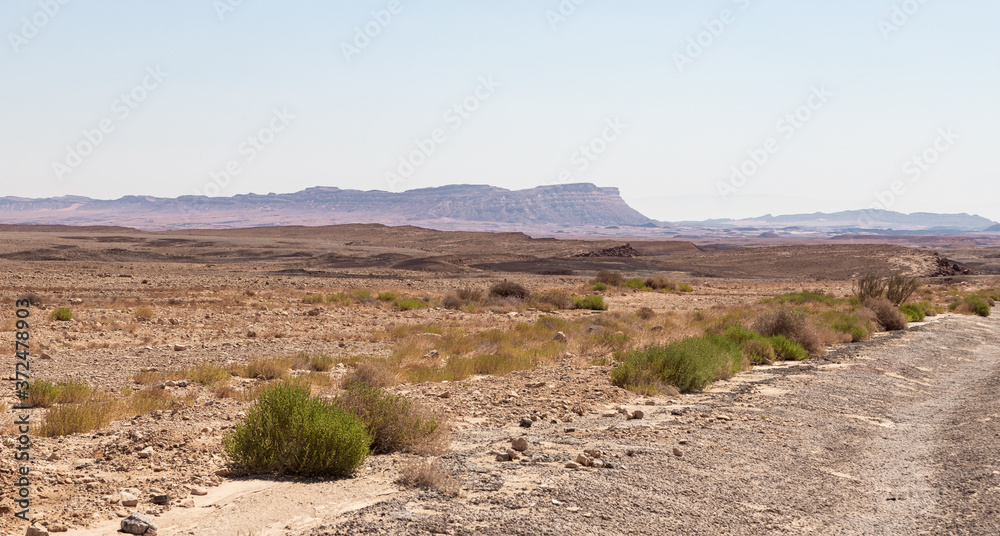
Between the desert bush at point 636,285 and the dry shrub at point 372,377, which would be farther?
the desert bush at point 636,285

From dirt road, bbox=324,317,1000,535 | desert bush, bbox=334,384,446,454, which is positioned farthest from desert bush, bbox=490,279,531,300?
desert bush, bbox=334,384,446,454

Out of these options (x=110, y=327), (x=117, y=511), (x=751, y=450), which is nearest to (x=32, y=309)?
(x=110, y=327)

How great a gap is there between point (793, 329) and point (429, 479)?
16.8m

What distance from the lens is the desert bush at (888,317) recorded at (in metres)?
27.8

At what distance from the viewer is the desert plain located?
6.68 metres

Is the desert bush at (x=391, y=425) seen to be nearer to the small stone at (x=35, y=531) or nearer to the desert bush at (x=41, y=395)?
the small stone at (x=35, y=531)

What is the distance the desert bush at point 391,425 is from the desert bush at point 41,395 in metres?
5.05

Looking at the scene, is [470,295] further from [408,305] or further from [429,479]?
[429,479]

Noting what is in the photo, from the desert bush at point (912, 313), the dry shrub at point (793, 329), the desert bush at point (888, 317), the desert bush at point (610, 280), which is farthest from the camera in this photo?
the desert bush at point (610, 280)

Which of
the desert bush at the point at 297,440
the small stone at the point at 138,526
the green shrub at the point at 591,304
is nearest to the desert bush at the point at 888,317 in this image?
the green shrub at the point at 591,304

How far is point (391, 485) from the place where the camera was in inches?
292

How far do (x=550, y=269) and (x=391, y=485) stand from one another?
207 ft

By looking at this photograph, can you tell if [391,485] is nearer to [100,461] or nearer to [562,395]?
[100,461]

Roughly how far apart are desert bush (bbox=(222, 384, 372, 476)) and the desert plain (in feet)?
0.62
